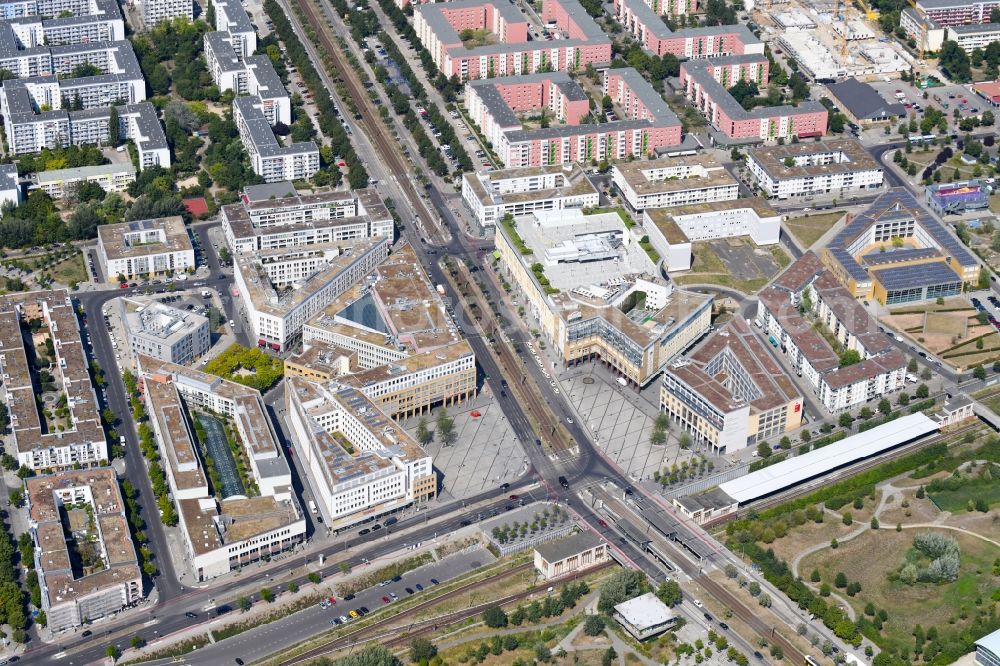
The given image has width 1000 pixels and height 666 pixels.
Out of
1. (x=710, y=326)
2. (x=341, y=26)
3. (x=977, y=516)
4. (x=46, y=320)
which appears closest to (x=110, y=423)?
(x=46, y=320)

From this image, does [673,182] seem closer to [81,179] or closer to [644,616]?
[81,179]

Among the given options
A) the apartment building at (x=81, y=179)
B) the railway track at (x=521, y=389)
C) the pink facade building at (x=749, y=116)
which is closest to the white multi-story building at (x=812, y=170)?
the pink facade building at (x=749, y=116)

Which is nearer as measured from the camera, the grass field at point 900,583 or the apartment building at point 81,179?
the grass field at point 900,583

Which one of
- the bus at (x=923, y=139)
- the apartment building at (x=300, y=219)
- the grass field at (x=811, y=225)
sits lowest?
the grass field at (x=811, y=225)

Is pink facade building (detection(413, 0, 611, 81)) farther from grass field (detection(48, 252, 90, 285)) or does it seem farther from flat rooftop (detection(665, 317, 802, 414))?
flat rooftop (detection(665, 317, 802, 414))

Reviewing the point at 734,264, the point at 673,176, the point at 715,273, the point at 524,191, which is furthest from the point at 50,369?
the point at 673,176

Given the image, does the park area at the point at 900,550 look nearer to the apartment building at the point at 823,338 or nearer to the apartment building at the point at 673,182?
the apartment building at the point at 823,338
